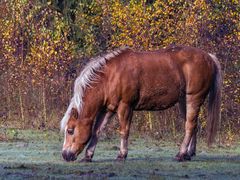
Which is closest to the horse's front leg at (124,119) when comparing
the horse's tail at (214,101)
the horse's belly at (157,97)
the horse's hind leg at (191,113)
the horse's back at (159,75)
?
the horse's back at (159,75)

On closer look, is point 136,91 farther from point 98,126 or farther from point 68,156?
point 68,156

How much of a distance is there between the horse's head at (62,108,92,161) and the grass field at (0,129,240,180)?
0.31 meters

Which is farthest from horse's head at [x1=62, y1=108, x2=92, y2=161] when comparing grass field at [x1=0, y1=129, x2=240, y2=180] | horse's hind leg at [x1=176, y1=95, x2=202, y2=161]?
horse's hind leg at [x1=176, y1=95, x2=202, y2=161]

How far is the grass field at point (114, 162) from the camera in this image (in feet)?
42.0

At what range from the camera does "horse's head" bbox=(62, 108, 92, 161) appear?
50.8 ft

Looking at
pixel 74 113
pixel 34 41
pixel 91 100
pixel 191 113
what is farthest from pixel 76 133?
pixel 34 41

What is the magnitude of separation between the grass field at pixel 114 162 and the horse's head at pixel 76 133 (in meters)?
0.31

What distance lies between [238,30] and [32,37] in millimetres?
7726

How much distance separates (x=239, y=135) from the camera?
21.2 meters

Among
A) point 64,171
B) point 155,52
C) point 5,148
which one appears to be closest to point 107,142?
point 5,148

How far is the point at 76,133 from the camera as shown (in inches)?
610

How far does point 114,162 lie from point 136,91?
148 cm

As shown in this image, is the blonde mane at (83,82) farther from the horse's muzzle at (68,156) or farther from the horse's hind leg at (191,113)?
the horse's hind leg at (191,113)

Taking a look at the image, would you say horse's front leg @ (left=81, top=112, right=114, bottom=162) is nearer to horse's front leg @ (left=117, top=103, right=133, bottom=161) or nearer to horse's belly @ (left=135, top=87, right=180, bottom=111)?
horse's front leg @ (left=117, top=103, right=133, bottom=161)
